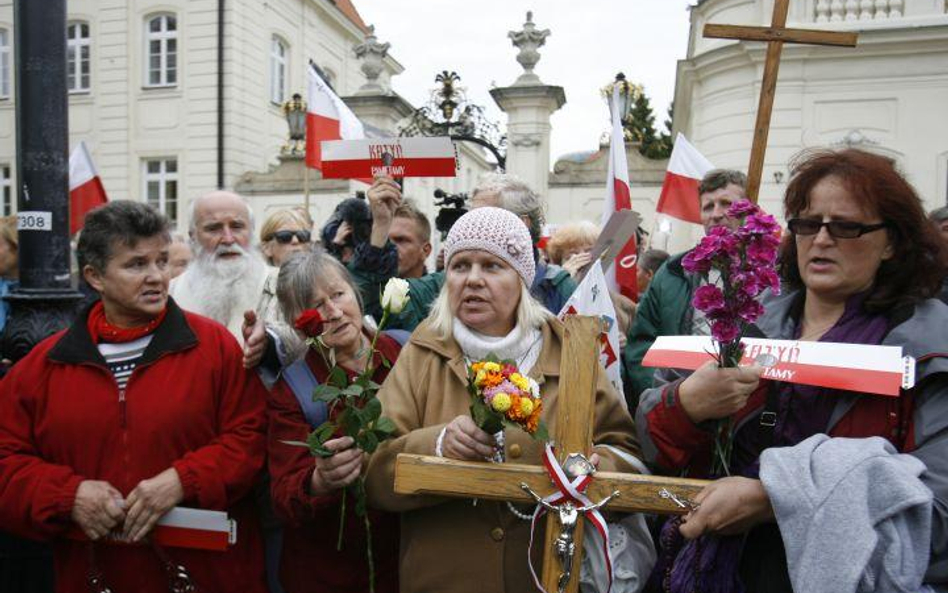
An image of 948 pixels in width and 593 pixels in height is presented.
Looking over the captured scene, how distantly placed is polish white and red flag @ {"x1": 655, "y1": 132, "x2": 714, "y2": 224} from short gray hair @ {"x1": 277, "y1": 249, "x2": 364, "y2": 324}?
467cm

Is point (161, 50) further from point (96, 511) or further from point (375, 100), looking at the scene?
point (96, 511)

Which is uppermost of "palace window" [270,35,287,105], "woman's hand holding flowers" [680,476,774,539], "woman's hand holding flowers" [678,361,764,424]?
"palace window" [270,35,287,105]

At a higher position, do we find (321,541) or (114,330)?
(114,330)

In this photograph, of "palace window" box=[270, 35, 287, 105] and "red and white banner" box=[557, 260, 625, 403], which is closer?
"red and white banner" box=[557, 260, 625, 403]

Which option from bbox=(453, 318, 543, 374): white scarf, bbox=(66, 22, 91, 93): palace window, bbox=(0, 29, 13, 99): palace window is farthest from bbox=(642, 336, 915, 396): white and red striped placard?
bbox=(0, 29, 13, 99): palace window

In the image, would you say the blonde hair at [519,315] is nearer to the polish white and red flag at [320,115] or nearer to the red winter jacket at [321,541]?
the red winter jacket at [321,541]

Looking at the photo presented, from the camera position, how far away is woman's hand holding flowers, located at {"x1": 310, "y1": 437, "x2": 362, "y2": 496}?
2.03 metres

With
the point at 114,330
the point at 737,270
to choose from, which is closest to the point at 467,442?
the point at 737,270

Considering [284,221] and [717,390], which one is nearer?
[717,390]

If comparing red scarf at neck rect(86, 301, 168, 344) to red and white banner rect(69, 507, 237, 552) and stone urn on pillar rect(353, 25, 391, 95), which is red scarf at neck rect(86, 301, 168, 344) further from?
stone urn on pillar rect(353, 25, 391, 95)

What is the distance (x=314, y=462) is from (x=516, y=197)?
1.92 meters

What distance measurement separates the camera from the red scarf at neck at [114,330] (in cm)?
264

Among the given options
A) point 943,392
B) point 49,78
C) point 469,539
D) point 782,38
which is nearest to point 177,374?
point 469,539

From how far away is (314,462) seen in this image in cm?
232
